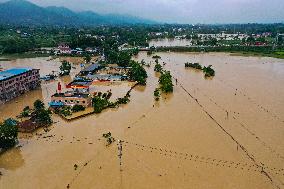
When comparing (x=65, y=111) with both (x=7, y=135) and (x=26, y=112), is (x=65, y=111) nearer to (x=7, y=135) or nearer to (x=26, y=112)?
(x=26, y=112)

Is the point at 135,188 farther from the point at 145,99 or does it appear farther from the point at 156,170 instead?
the point at 145,99

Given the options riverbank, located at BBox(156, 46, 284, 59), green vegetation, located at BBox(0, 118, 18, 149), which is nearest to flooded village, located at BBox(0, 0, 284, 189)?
green vegetation, located at BBox(0, 118, 18, 149)

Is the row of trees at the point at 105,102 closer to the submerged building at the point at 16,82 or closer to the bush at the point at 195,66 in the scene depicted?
the submerged building at the point at 16,82

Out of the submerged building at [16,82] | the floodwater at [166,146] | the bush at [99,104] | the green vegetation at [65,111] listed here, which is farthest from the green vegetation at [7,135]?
the submerged building at [16,82]

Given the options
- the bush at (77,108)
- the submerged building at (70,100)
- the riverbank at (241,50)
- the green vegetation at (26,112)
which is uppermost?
the riverbank at (241,50)

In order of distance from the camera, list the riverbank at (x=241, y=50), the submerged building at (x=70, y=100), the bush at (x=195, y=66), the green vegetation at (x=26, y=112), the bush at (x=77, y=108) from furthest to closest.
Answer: the riverbank at (x=241, y=50), the bush at (x=195, y=66), the submerged building at (x=70, y=100), the bush at (x=77, y=108), the green vegetation at (x=26, y=112)
